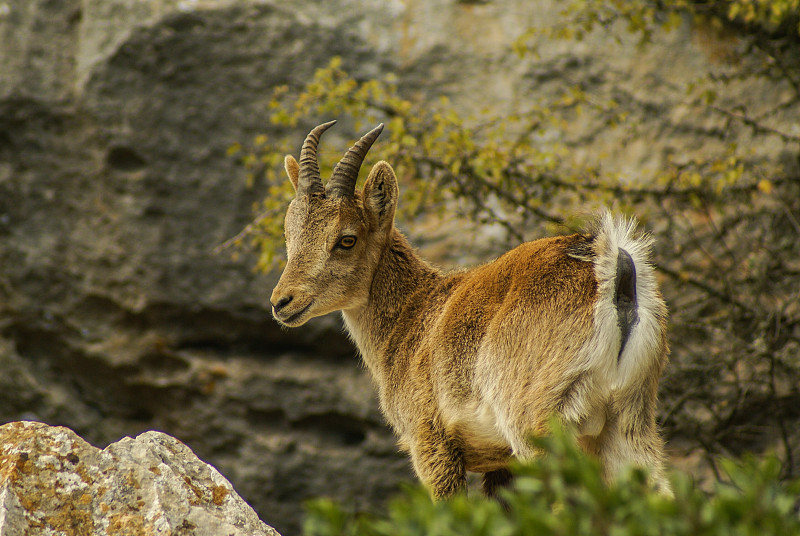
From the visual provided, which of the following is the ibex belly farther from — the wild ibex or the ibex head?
the ibex head

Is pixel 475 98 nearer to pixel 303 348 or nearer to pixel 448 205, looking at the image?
pixel 448 205

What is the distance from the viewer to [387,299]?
5.36 meters

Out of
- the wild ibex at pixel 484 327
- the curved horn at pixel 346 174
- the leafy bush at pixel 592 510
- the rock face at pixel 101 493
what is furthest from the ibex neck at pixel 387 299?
the leafy bush at pixel 592 510

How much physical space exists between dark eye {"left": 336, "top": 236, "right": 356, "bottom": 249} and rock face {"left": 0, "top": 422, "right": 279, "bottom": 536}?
1809 mm

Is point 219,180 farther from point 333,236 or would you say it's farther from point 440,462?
point 440,462

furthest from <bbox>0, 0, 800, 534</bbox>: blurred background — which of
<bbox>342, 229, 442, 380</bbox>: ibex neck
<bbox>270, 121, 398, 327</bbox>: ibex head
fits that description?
<bbox>270, 121, 398, 327</bbox>: ibex head

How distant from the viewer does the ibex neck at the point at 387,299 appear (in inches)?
209

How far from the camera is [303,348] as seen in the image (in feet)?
30.6

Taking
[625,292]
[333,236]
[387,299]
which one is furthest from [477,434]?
[333,236]

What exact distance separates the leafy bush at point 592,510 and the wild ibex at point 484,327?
1.51 meters

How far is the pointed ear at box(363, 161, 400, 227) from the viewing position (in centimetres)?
525

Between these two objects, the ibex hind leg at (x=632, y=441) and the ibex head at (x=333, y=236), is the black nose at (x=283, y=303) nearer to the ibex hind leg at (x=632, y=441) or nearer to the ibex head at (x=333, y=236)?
the ibex head at (x=333, y=236)

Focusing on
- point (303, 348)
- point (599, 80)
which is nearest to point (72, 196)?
point (303, 348)

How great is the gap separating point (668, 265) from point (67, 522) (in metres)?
6.46
